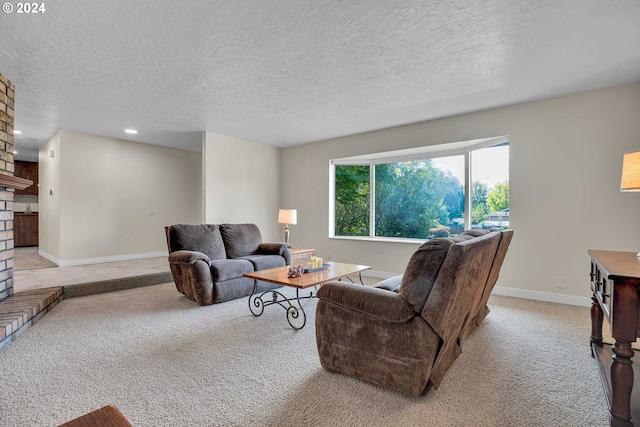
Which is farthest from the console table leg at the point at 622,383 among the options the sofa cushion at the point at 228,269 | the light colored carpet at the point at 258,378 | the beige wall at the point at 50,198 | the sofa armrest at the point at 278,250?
the beige wall at the point at 50,198

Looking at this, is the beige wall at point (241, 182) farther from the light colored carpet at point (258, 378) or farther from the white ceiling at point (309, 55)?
the light colored carpet at point (258, 378)

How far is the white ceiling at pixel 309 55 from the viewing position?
2039 millimetres

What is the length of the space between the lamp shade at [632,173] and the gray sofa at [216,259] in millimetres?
3438

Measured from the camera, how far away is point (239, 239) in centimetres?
437

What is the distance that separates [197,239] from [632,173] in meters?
4.07

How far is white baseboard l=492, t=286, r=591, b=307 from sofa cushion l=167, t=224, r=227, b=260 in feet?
12.1

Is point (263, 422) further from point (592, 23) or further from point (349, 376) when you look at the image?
point (592, 23)

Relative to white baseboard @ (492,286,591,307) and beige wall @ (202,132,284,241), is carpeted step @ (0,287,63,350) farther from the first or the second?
white baseboard @ (492,286,591,307)

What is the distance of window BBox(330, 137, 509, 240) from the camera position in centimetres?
411

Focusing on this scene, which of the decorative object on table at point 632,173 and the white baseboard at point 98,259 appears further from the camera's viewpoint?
the white baseboard at point 98,259

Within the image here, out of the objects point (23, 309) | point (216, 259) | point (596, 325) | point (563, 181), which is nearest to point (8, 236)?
point (23, 309)

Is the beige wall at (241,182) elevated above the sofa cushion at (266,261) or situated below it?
above

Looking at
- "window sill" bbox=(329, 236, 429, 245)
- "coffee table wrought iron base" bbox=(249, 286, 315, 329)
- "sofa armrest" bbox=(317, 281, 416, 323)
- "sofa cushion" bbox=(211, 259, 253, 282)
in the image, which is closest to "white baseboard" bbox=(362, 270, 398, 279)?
"window sill" bbox=(329, 236, 429, 245)

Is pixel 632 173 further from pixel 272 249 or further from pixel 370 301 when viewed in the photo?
pixel 272 249
